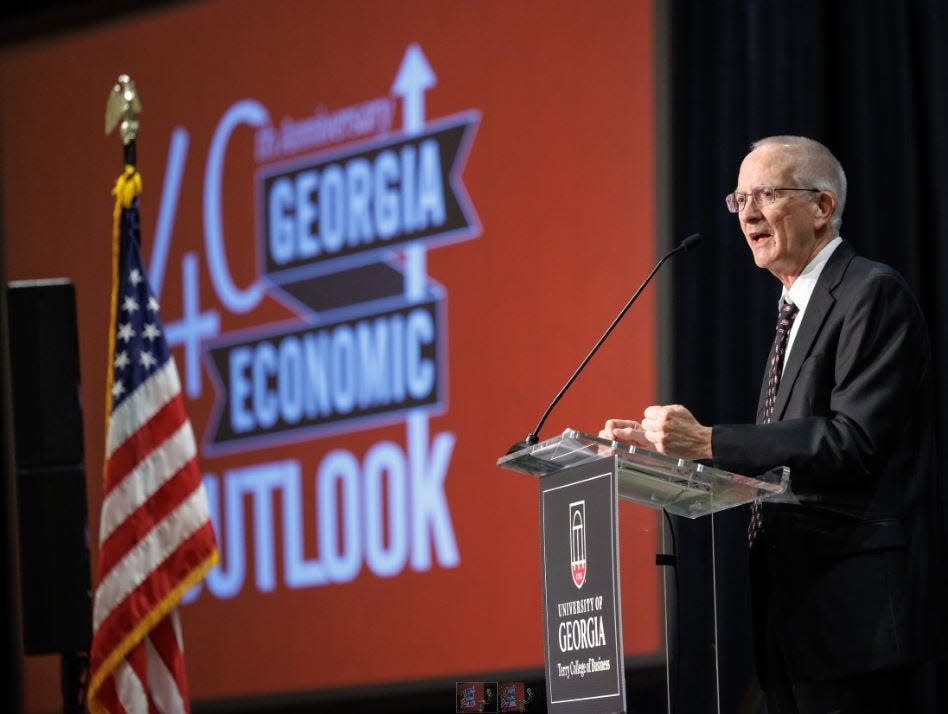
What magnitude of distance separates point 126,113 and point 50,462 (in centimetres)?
118

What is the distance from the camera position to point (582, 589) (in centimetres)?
251

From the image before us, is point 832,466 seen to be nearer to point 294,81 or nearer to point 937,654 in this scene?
point 937,654

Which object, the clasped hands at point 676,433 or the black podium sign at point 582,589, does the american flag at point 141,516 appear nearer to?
the black podium sign at point 582,589

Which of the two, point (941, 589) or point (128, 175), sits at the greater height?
point (128, 175)

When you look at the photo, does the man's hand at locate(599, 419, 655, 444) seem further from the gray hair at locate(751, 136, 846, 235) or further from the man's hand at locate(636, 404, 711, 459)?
the gray hair at locate(751, 136, 846, 235)

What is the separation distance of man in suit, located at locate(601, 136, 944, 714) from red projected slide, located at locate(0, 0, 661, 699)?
68.9 inches

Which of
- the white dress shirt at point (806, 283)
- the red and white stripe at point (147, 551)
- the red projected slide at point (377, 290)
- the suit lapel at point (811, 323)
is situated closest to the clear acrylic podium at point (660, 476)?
the suit lapel at point (811, 323)

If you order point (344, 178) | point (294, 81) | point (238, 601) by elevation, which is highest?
point (294, 81)

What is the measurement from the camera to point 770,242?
2963 millimetres

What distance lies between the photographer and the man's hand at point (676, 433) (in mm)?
2578

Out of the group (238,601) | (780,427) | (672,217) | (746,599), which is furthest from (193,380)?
(780,427)

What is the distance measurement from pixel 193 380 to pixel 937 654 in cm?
364

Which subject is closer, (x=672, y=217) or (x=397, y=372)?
(x=672, y=217)

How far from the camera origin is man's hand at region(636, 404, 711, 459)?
8.46 ft
